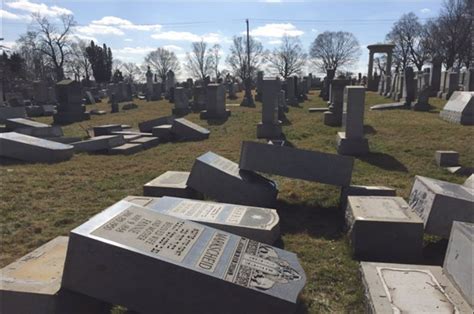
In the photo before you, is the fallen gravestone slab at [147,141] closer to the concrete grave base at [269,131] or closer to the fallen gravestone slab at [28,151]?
the fallen gravestone slab at [28,151]

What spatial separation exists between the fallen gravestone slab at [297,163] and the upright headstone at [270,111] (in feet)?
18.7

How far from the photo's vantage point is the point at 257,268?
111 inches

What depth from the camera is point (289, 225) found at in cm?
479

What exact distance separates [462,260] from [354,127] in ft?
20.6

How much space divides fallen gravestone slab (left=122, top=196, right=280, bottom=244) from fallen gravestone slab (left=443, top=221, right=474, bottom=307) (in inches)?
65.4

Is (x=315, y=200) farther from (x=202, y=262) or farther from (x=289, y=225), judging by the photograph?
(x=202, y=262)

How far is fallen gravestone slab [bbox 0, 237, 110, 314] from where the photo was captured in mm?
2535

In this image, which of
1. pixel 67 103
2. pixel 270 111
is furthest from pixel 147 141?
pixel 67 103

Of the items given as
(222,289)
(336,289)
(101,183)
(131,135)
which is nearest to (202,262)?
(222,289)

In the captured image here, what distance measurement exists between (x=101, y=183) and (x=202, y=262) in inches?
183

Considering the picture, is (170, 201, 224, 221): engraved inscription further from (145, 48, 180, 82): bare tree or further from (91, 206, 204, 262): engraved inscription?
(145, 48, 180, 82): bare tree

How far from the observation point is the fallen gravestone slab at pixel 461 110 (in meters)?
11.4

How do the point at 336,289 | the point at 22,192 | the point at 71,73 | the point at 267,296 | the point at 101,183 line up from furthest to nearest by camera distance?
the point at 71,73, the point at 101,183, the point at 22,192, the point at 336,289, the point at 267,296

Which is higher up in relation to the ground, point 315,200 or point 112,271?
point 112,271
